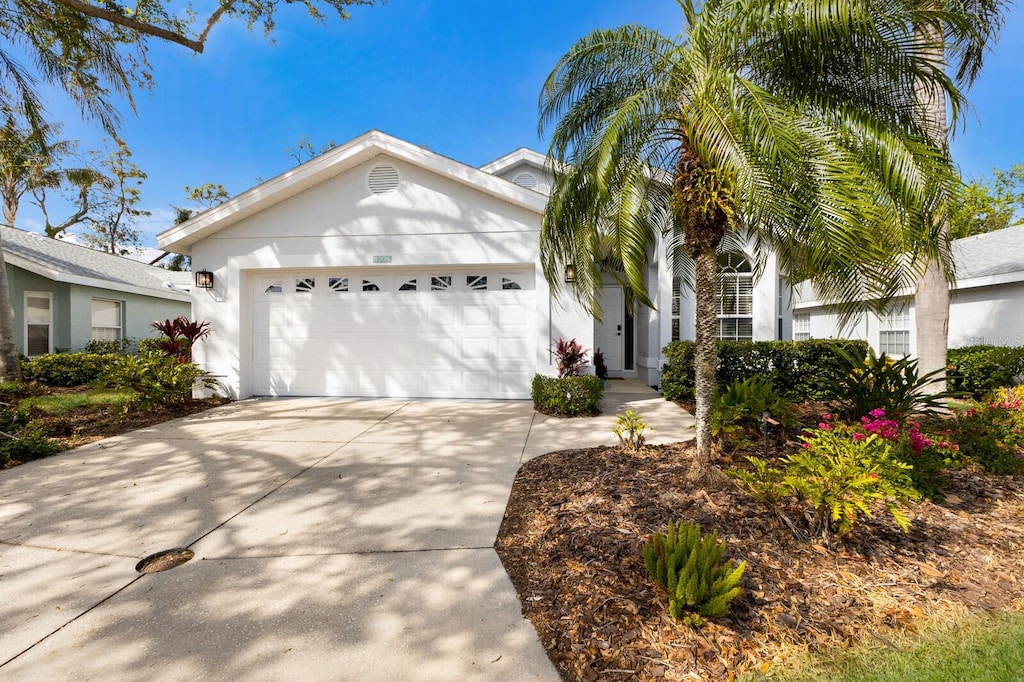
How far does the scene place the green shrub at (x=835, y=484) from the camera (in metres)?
2.66

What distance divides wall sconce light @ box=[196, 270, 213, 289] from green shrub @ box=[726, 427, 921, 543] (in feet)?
30.3

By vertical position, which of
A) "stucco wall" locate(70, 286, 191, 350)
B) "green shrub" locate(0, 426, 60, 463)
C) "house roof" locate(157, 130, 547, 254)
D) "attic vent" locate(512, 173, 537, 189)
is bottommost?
"green shrub" locate(0, 426, 60, 463)

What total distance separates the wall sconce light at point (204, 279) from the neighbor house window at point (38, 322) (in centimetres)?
717

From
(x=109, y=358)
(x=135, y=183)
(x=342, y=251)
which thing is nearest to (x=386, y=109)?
(x=342, y=251)

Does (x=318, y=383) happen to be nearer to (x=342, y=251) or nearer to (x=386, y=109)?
(x=342, y=251)

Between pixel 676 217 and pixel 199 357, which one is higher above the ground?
pixel 676 217

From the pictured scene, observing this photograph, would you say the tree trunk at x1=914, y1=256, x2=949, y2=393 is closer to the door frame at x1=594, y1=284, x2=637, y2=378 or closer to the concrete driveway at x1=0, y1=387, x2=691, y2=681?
the concrete driveway at x1=0, y1=387, x2=691, y2=681

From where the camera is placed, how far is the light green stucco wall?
35.8 ft

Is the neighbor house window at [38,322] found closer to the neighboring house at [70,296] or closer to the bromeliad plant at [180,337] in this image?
the neighboring house at [70,296]

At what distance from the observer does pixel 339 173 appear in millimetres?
8195

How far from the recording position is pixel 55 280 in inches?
438

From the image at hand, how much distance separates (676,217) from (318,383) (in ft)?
23.8

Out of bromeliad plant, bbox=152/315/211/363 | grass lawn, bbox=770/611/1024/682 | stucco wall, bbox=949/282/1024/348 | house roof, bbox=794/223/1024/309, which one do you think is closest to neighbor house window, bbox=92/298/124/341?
bromeliad plant, bbox=152/315/211/363

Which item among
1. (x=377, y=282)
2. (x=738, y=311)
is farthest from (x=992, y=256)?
(x=377, y=282)
